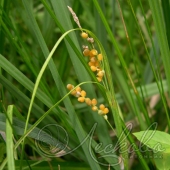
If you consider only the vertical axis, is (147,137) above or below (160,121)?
above

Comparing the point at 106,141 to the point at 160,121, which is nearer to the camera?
the point at 106,141

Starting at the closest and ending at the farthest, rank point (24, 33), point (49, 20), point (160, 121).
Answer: point (49, 20), point (160, 121), point (24, 33)

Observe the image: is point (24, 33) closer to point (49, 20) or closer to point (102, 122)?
point (49, 20)

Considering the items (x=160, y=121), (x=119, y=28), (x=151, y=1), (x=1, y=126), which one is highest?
(x=151, y=1)

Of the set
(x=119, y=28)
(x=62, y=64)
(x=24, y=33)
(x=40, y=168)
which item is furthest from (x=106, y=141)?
(x=119, y=28)

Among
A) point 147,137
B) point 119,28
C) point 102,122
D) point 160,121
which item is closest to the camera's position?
point 147,137

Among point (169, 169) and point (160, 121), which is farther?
point (160, 121)

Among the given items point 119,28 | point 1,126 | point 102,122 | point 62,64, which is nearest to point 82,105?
point 62,64

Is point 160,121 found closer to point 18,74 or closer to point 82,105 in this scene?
point 82,105

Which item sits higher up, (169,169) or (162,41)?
(162,41)
